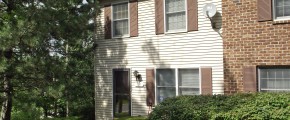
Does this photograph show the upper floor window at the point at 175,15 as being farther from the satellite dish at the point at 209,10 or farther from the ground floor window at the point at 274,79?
the ground floor window at the point at 274,79

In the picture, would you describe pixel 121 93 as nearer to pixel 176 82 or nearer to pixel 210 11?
pixel 176 82

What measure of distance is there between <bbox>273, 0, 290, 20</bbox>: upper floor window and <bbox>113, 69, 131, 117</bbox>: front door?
624cm

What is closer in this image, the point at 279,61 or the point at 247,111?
the point at 247,111

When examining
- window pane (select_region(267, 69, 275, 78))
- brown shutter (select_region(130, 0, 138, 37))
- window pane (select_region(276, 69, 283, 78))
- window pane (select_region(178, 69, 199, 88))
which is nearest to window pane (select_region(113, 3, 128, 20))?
brown shutter (select_region(130, 0, 138, 37))

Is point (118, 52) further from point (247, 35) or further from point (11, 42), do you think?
point (247, 35)

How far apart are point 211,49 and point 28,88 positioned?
7633 millimetres

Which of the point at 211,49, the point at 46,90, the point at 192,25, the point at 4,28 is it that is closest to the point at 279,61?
the point at 211,49

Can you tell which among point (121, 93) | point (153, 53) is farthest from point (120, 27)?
point (121, 93)

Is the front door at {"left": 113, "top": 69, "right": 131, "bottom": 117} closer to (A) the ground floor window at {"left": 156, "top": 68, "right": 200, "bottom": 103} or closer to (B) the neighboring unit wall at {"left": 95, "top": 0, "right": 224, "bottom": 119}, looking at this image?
(B) the neighboring unit wall at {"left": 95, "top": 0, "right": 224, "bottom": 119}

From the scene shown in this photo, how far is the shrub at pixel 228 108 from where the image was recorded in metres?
8.87

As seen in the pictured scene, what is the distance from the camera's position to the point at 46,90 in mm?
13570

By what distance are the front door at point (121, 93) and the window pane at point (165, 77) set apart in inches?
60.1

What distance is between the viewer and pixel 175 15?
1332 cm

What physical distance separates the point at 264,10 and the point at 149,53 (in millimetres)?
4688
